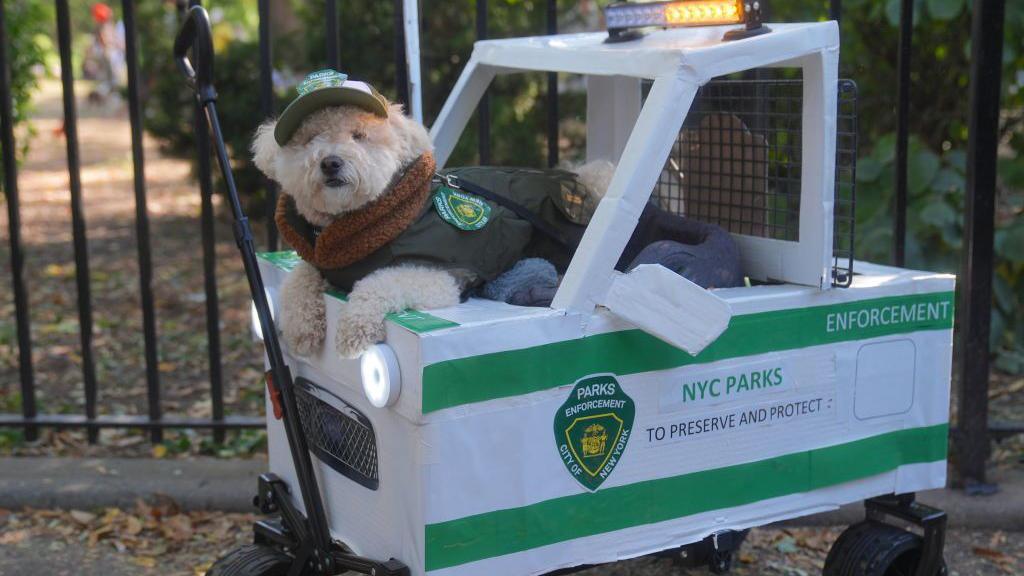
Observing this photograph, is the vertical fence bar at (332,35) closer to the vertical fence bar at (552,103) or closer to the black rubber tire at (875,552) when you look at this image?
the vertical fence bar at (552,103)

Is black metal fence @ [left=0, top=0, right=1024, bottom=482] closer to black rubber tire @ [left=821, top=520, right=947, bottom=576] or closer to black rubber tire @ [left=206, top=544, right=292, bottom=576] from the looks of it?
black rubber tire @ [left=821, top=520, right=947, bottom=576]

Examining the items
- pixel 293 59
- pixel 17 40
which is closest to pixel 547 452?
pixel 17 40

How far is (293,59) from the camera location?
7039 millimetres

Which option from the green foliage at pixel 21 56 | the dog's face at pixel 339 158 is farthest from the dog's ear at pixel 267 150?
the green foliage at pixel 21 56

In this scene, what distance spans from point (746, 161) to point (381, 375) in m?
1.13

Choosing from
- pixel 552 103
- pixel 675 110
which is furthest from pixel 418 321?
pixel 552 103

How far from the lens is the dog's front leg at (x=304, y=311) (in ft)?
8.17

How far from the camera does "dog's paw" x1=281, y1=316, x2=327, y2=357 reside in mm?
2490

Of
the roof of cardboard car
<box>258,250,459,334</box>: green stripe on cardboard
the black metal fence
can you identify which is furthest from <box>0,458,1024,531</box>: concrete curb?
the roof of cardboard car

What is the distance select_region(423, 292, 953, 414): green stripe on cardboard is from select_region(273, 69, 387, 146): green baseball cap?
1.89 ft

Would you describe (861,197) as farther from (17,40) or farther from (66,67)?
(17,40)

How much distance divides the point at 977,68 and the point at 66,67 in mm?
2749

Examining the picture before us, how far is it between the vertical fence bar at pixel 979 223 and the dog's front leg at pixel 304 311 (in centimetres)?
198

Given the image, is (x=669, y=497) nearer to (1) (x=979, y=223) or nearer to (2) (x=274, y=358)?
(2) (x=274, y=358)
